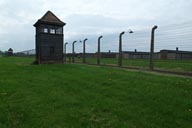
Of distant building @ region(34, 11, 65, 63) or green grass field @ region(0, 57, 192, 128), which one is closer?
green grass field @ region(0, 57, 192, 128)

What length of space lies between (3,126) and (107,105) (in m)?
1.88

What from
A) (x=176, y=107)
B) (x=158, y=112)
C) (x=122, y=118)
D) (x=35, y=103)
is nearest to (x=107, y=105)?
(x=122, y=118)

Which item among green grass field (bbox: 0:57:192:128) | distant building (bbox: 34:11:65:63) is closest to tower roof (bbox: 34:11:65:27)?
distant building (bbox: 34:11:65:63)

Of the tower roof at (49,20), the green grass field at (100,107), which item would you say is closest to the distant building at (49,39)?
the tower roof at (49,20)

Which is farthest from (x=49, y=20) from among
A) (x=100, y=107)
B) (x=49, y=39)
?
(x=100, y=107)

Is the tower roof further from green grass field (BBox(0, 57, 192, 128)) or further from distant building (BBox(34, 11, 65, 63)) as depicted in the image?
green grass field (BBox(0, 57, 192, 128))

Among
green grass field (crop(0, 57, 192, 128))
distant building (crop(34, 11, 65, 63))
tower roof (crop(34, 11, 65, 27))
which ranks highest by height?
tower roof (crop(34, 11, 65, 27))

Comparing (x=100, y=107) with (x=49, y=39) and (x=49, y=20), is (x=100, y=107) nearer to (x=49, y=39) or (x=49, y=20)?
(x=49, y=39)

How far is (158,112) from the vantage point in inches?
139

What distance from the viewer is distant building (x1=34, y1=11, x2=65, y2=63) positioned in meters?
17.2

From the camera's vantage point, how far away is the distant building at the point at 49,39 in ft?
56.4

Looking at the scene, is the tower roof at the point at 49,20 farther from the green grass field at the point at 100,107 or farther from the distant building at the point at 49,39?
the green grass field at the point at 100,107

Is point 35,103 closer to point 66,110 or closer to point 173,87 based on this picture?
point 66,110

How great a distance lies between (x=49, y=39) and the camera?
17.5 metres
